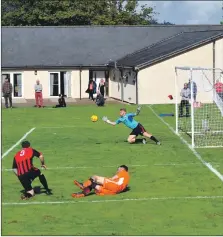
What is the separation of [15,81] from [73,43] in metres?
6.29

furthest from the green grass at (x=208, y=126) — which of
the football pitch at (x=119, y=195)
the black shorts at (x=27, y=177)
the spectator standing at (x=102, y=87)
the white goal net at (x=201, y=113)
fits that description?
the spectator standing at (x=102, y=87)

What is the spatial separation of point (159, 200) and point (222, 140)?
40.2ft

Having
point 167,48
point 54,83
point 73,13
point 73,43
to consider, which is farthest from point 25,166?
point 73,13

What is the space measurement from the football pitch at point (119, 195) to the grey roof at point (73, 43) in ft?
84.5

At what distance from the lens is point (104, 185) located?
62.4 ft

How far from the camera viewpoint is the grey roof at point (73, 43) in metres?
61.1

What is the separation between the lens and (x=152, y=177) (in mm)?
22031

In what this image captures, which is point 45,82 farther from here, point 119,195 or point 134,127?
point 119,195

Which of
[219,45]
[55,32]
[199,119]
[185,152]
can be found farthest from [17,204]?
[55,32]

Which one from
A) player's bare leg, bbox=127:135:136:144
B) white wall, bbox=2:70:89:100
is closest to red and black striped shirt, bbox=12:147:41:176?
player's bare leg, bbox=127:135:136:144

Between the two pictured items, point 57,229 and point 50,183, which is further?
point 50,183

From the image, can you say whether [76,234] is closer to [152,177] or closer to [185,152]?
[152,177]

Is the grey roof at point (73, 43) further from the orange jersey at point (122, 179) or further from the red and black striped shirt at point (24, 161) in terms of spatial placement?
the red and black striped shirt at point (24, 161)

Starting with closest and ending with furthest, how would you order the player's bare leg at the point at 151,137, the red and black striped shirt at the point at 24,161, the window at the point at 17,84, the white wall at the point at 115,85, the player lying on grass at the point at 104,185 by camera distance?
the red and black striped shirt at the point at 24,161 → the player lying on grass at the point at 104,185 → the player's bare leg at the point at 151,137 → the white wall at the point at 115,85 → the window at the point at 17,84
